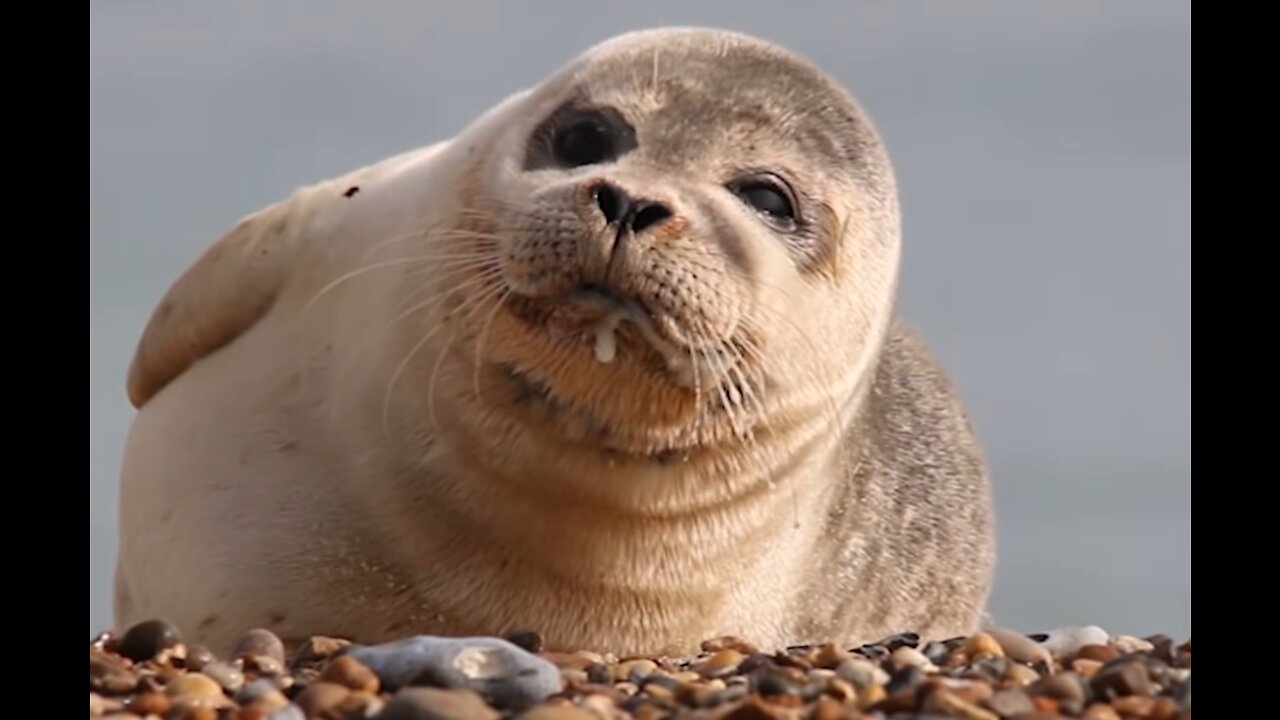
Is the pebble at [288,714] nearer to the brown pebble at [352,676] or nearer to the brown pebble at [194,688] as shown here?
the brown pebble at [352,676]

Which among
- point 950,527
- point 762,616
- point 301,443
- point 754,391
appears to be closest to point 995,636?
point 754,391

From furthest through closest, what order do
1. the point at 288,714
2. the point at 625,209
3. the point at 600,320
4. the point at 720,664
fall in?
1. the point at 600,320
2. the point at 625,209
3. the point at 720,664
4. the point at 288,714

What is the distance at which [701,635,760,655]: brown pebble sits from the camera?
886 cm

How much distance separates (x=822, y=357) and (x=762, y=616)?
1.25 m

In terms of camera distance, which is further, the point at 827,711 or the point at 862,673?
the point at 862,673

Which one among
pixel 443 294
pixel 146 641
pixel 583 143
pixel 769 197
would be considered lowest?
pixel 146 641

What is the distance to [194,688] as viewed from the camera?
6.73m

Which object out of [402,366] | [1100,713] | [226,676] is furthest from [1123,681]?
[402,366]

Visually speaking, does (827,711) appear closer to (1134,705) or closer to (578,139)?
(1134,705)

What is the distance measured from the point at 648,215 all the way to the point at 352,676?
229 cm

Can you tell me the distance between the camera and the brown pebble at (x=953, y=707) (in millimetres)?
6121

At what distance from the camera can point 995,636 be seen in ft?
26.0

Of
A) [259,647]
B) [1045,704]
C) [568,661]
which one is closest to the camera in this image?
[1045,704]

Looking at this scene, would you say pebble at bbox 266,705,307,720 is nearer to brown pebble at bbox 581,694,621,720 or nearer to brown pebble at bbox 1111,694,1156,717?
brown pebble at bbox 581,694,621,720
